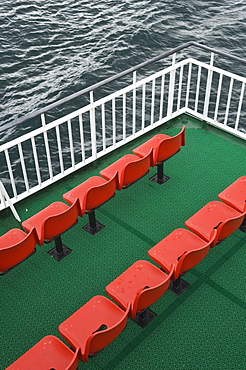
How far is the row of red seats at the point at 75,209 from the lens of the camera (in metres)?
4.43

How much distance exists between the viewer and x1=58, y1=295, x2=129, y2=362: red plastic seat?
142 inches

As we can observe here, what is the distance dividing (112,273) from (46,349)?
1.33 meters

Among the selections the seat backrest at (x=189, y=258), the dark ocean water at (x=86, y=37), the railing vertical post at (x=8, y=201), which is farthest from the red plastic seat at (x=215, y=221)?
the dark ocean water at (x=86, y=37)

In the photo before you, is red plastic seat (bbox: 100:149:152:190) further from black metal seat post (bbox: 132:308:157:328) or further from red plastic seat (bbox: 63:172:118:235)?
black metal seat post (bbox: 132:308:157:328)

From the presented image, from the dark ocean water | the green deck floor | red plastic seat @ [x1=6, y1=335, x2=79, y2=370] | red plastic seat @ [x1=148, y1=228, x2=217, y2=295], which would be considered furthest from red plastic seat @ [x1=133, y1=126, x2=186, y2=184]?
the dark ocean water

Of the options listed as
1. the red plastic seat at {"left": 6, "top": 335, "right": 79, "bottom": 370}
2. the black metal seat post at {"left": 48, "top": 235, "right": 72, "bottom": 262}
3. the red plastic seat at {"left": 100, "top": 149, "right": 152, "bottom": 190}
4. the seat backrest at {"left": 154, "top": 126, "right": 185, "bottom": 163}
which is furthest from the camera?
the seat backrest at {"left": 154, "top": 126, "right": 185, "bottom": 163}

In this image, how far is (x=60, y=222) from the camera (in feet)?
15.3

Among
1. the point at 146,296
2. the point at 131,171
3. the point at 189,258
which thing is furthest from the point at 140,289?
the point at 131,171

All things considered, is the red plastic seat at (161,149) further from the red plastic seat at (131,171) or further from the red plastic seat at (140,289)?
the red plastic seat at (140,289)

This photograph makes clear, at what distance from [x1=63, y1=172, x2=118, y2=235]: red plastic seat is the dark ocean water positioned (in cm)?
681

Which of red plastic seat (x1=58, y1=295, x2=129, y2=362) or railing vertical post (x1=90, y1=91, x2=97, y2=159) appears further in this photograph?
railing vertical post (x1=90, y1=91, x2=97, y2=159)

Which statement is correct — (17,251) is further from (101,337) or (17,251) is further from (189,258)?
(189,258)

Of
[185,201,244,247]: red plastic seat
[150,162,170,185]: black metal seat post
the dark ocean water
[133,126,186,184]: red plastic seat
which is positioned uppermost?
[133,126,186,184]: red plastic seat

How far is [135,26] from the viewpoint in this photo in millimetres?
15484
